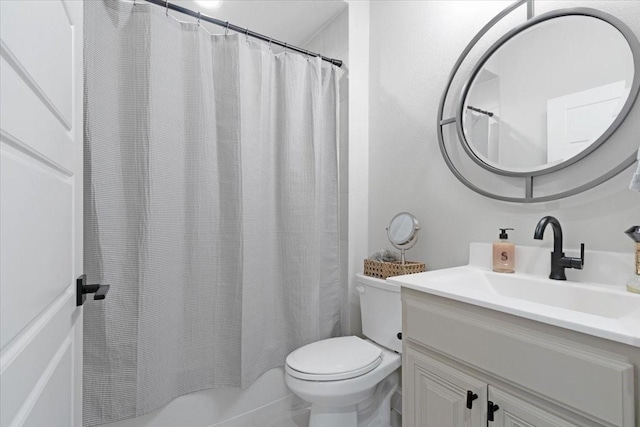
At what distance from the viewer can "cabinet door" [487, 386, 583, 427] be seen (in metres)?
0.71

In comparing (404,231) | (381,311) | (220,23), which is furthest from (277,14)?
(381,311)

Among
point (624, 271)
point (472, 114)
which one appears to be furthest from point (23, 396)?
point (472, 114)

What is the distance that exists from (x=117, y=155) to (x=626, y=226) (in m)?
1.81

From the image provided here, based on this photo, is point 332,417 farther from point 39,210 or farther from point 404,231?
point 39,210

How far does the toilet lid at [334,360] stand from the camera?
127cm

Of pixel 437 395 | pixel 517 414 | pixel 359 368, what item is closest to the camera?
pixel 517 414

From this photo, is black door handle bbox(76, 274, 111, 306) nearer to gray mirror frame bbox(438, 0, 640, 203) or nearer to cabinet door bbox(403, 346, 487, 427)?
cabinet door bbox(403, 346, 487, 427)

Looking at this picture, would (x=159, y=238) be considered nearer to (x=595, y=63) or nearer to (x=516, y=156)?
(x=516, y=156)

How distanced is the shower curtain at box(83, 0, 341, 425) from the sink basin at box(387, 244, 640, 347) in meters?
0.80

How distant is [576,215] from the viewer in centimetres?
106

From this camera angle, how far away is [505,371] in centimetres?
79

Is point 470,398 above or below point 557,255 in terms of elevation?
below

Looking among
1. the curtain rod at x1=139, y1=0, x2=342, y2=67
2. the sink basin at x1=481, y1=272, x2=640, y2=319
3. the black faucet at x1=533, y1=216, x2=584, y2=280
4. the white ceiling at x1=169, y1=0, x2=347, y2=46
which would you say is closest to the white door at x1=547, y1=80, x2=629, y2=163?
the black faucet at x1=533, y1=216, x2=584, y2=280

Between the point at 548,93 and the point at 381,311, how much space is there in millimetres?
1135
